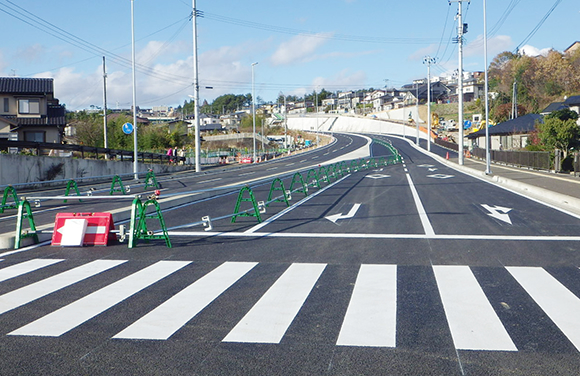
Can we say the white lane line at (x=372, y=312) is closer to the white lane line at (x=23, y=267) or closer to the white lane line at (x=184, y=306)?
the white lane line at (x=184, y=306)

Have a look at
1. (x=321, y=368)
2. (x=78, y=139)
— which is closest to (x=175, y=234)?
(x=321, y=368)

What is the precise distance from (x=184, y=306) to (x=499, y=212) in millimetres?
12725

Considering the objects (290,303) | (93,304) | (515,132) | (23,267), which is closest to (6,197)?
(23,267)

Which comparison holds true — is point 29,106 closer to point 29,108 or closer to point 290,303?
point 29,108

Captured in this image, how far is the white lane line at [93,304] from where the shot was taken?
624 cm

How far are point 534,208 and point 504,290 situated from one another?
11252mm

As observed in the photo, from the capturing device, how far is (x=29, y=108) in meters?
46.1

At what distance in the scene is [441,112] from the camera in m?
148

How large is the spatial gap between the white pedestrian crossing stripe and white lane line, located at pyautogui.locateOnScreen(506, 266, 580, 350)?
11 millimetres

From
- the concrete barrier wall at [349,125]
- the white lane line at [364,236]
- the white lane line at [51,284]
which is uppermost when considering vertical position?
the concrete barrier wall at [349,125]

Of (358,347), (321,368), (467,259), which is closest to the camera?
(321,368)

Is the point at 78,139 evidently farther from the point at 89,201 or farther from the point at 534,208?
the point at 534,208

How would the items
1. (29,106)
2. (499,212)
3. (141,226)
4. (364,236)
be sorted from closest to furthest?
(141,226)
(364,236)
(499,212)
(29,106)

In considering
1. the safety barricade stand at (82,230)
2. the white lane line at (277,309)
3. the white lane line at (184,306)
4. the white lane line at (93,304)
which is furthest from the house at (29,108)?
the white lane line at (277,309)
